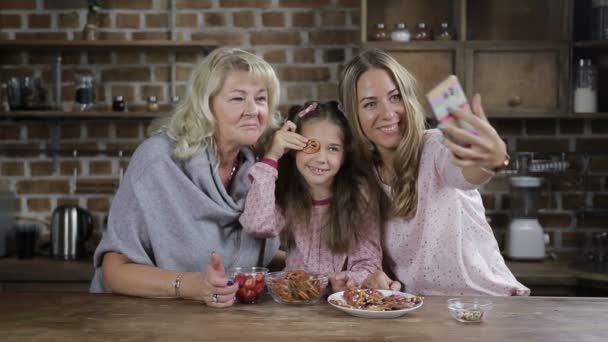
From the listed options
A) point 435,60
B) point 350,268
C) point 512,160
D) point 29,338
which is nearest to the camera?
point 29,338

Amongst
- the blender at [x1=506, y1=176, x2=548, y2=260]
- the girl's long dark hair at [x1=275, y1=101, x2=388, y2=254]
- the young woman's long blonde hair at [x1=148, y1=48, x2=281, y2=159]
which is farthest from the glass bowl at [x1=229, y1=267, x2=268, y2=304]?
the blender at [x1=506, y1=176, x2=548, y2=260]

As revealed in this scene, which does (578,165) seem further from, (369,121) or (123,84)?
(123,84)

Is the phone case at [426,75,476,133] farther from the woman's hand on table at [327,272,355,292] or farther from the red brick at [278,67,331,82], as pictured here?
the red brick at [278,67,331,82]

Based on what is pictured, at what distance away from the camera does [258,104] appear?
212 cm

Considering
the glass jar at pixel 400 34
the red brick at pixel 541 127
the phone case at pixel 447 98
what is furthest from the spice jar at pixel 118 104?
the phone case at pixel 447 98

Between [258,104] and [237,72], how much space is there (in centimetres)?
12

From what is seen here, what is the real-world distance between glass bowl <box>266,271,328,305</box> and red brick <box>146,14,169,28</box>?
83.9 inches

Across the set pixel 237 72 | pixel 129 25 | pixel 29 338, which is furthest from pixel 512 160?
pixel 29 338

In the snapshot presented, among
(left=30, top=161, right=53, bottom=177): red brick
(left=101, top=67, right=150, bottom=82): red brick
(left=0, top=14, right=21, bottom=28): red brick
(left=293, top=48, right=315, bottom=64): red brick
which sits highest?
(left=0, top=14, right=21, bottom=28): red brick

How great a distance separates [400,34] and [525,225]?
1077 mm

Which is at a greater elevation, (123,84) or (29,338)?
(123,84)

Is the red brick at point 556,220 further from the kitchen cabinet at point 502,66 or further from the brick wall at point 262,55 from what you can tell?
the kitchen cabinet at point 502,66

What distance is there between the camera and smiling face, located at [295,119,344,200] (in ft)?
6.73

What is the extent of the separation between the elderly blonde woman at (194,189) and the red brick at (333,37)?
1.39 m
